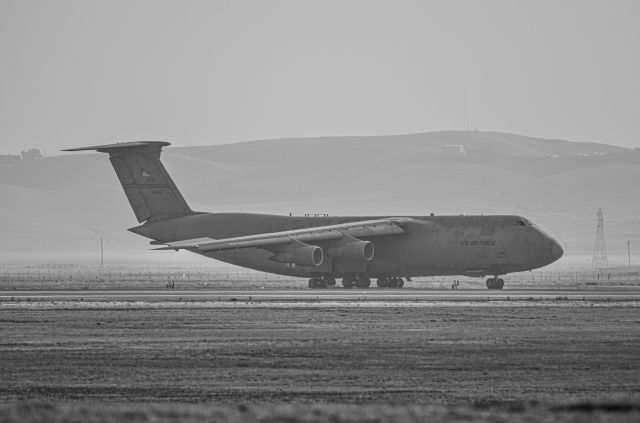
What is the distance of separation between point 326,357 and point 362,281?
1472 inches

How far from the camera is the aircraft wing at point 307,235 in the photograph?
61.5m

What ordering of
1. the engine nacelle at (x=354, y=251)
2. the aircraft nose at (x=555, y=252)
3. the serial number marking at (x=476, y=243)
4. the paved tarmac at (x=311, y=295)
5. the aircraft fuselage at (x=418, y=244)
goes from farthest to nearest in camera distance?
the engine nacelle at (x=354, y=251) < the serial number marking at (x=476, y=243) < the aircraft fuselage at (x=418, y=244) < the aircraft nose at (x=555, y=252) < the paved tarmac at (x=311, y=295)

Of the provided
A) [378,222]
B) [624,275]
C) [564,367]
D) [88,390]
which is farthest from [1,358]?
[624,275]

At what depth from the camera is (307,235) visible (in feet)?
209

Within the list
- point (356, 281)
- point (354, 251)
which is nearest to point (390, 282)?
point (356, 281)

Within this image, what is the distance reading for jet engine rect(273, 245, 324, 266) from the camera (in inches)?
2459

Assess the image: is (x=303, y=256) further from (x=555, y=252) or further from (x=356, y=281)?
(x=555, y=252)

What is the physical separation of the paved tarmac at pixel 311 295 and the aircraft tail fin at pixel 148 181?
11.4 m

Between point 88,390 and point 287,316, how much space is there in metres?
17.5

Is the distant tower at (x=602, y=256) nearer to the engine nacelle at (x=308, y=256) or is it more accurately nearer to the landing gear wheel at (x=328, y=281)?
the landing gear wheel at (x=328, y=281)

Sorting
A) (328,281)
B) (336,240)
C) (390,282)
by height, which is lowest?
(390,282)

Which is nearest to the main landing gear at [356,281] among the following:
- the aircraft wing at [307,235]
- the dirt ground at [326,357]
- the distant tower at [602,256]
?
the aircraft wing at [307,235]

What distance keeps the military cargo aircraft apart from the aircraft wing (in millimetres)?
46

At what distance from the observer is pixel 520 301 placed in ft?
154
